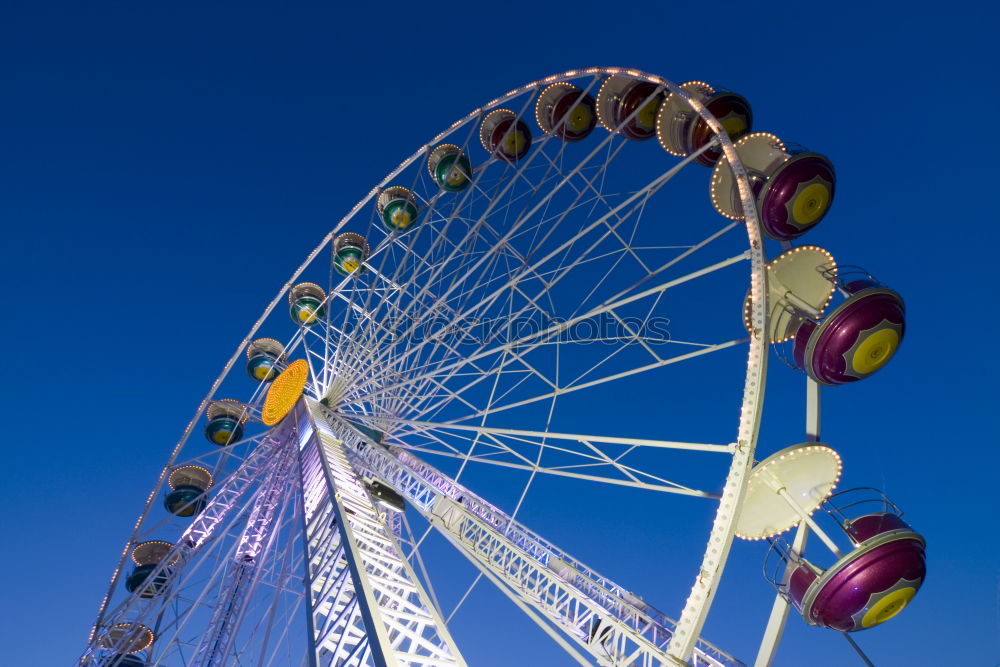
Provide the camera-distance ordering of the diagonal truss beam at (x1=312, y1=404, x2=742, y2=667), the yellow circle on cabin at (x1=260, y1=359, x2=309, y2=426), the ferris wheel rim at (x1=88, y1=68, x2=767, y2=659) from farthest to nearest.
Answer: the yellow circle on cabin at (x1=260, y1=359, x2=309, y2=426)
the diagonal truss beam at (x1=312, y1=404, x2=742, y2=667)
the ferris wheel rim at (x1=88, y1=68, x2=767, y2=659)

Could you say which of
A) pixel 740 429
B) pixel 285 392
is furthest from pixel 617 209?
pixel 285 392

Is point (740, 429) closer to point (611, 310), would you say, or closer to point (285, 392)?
point (611, 310)

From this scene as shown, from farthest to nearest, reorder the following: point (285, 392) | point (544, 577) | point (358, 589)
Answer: point (285, 392)
point (544, 577)
point (358, 589)

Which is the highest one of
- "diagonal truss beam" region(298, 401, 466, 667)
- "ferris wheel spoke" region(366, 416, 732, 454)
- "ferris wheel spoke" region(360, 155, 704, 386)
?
"ferris wheel spoke" region(360, 155, 704, 386)

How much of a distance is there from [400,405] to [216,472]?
6.80 metres

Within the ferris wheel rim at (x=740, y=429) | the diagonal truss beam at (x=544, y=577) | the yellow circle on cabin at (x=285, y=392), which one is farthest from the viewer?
the yellow circle on cabin at (x=285, y=392)

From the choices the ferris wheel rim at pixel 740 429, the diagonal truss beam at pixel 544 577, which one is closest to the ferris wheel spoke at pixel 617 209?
the ferris wheel rim at pixel 740 429

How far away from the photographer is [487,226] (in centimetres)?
1325

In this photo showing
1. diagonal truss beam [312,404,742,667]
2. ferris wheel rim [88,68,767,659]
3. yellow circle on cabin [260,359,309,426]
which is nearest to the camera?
ferris wheel rim [88,68,767,659]

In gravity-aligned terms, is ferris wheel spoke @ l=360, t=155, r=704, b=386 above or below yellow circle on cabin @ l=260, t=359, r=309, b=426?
above

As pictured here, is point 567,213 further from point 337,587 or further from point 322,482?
point 337,587

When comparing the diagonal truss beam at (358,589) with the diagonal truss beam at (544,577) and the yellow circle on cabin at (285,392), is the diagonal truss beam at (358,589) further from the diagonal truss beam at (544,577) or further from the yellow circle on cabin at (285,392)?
the yellow circle on cabin at (285,392)

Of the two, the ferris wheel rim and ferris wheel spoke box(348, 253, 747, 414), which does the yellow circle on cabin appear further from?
the ferris wheel rim

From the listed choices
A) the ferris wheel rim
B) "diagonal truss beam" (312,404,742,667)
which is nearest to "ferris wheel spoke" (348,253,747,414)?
the ferris wheel rim
